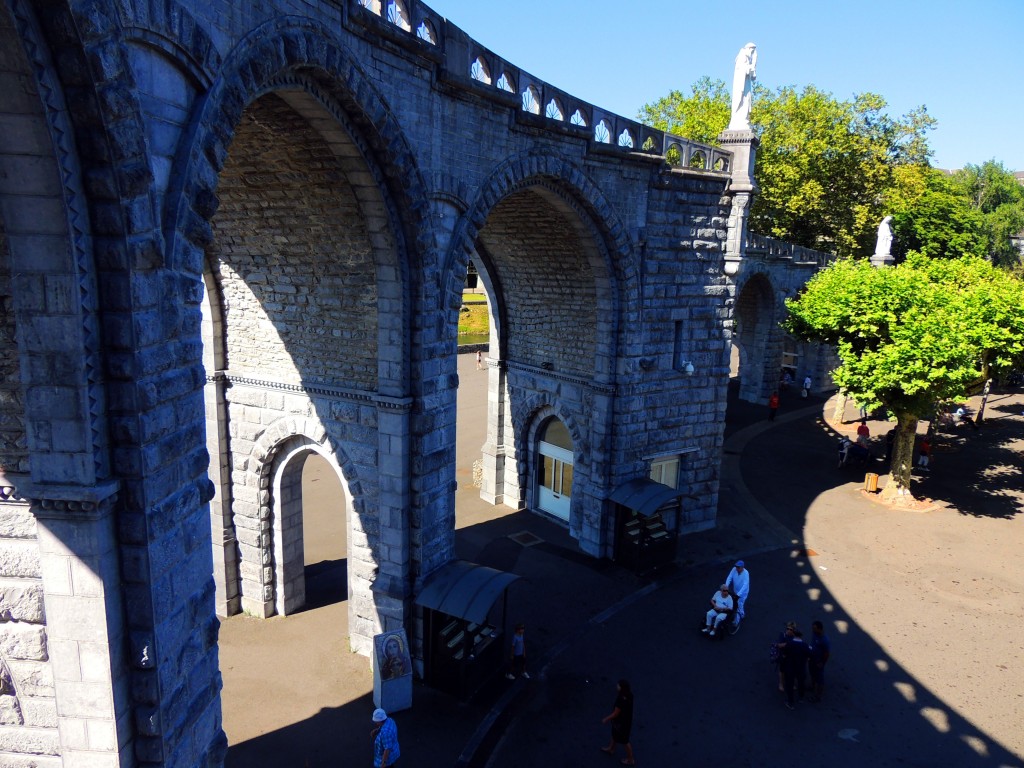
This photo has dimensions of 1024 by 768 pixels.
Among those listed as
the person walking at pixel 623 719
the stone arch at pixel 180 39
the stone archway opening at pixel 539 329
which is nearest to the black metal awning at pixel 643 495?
the stone archway opening at pixel 539 329

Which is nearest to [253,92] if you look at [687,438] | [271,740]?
[271,740]

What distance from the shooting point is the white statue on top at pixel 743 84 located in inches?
633

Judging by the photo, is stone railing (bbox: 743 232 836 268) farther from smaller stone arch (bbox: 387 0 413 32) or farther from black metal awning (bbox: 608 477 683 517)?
smaller stone arch (bbox: 387 0 413 32)

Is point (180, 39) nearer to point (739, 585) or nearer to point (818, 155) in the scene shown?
point (739, 585)

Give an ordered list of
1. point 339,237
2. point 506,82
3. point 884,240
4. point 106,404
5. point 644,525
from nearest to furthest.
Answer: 1. point 106,404
2. point 339,237
3. point 506,82
4. point 644,525
5. point 884,240

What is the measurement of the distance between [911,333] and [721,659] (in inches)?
378

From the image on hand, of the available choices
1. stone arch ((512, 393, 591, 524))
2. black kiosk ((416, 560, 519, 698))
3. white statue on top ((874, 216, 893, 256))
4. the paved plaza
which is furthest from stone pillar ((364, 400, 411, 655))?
white statue on top ((874, 216, 893, 256))

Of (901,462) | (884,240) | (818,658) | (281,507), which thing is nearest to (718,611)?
(818,658)

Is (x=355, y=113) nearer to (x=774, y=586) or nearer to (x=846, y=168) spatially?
(x=774, y=586)

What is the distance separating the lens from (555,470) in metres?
17.7

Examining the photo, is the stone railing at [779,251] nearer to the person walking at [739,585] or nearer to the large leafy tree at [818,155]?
the large leafy tree at [818,155]

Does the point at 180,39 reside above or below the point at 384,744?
above

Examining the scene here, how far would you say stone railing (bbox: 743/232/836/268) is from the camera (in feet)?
90.6

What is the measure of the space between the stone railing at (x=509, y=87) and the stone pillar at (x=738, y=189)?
0.96ft
